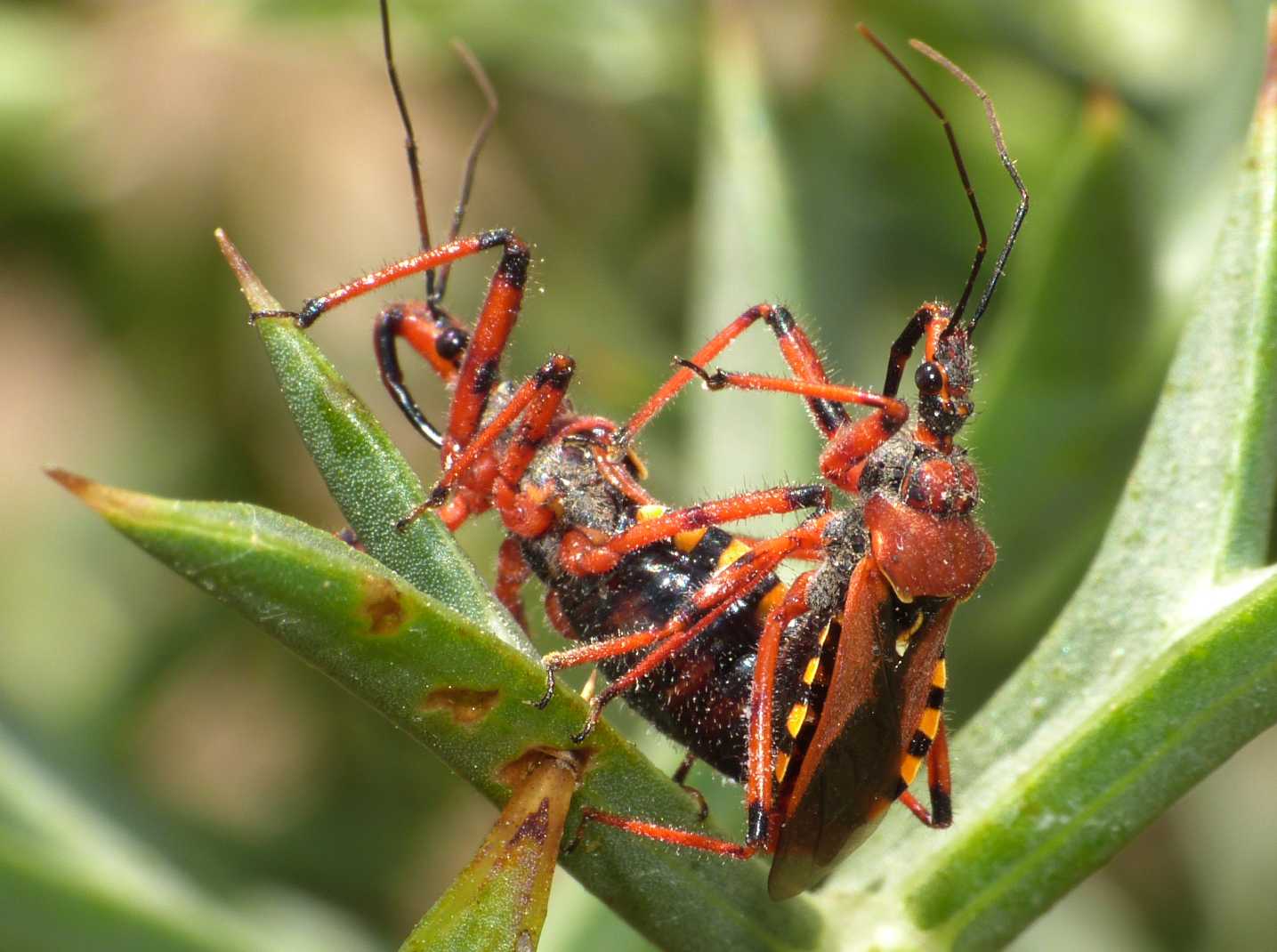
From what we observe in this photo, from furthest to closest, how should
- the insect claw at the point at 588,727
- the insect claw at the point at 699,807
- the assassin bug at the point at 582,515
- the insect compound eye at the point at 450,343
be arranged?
1. the insect compound eye at the point at 450,343
2. the assassin bug at the point at 582,515
3. the insect claw at the point at 699,807
4. the insect claw at the point at 588,727

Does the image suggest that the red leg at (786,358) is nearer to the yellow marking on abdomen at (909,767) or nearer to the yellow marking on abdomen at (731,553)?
the yellow marking on abdomen at (731,553)

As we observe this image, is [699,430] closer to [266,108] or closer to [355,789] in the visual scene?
[355,789]

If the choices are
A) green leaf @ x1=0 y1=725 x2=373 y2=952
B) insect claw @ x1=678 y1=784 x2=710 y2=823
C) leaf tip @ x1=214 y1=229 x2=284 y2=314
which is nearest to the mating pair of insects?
insect claw @ x1=678 y1=784 x2=710 y2=823

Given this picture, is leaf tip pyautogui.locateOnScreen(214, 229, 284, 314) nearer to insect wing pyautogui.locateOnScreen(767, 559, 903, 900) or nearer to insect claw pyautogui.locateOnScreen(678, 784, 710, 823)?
insect claw pyautogui.locateOnScreen(678, 784, 710, 823)

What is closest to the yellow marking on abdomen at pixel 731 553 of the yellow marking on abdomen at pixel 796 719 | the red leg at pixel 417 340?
the yellow marking on abdomen at pixel 796 719

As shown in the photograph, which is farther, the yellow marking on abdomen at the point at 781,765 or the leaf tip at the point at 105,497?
the yellow marking on abdomen at the point at 781,765

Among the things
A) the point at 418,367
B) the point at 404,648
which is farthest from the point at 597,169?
the point at 404,648

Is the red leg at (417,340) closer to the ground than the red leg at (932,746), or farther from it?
farther from it
